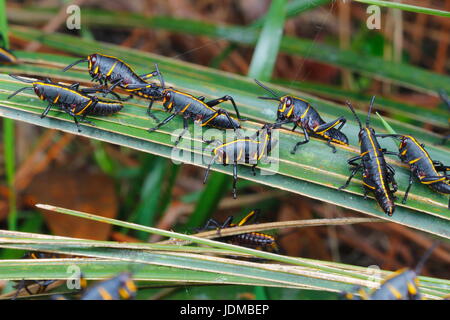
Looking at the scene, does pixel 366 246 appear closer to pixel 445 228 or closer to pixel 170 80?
pixel 445 228

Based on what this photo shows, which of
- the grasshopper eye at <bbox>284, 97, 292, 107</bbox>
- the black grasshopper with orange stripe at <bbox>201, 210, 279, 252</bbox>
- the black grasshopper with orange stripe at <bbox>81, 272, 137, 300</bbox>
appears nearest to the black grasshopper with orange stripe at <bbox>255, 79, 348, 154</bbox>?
the grasshopper eye at <bbox>284, 97, 292, 107</bbox>

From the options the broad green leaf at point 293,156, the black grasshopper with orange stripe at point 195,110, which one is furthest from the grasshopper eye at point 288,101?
the black grasshopper with orange stripe at point 195,110

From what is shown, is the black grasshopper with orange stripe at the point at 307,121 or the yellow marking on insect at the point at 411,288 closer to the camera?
the yellow marking on insect at the point at 411,288

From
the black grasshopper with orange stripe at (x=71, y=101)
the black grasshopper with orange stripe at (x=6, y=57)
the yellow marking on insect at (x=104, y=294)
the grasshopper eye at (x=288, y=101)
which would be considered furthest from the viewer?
the black grasshopper with orange stripe at (x=6, y=57)

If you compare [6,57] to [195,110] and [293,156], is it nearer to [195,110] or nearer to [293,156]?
[195,110]

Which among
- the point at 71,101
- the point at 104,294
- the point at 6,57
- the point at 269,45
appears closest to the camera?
the point at 104,294

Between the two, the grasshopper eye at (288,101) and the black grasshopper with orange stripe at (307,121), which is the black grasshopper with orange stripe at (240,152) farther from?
the grasshopper eye at (288,101)

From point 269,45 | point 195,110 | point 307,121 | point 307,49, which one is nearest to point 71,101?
point 195,110
